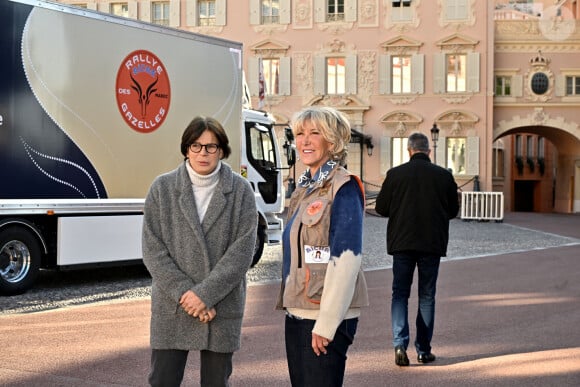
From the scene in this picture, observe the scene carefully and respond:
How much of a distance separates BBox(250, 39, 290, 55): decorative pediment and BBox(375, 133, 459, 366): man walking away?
94.5 feet

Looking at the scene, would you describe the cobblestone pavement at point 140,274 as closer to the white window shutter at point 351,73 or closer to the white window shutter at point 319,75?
the white window shutter at point 351,73

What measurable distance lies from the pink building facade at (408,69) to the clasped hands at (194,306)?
98.4 feet

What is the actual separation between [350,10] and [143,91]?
80.8ft

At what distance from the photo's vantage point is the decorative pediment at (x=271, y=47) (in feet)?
112

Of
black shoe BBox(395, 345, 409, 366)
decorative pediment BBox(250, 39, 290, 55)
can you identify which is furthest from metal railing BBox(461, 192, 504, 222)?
black shoe BBox(395, 345, 409, 366)

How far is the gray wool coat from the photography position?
335cm

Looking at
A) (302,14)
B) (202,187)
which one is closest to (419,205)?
(202,187)

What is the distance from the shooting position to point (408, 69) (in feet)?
111

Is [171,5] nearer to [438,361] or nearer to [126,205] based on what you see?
[126,205]

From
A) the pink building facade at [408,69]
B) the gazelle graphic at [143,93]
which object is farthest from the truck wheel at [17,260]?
the pink building facade at [408,69]

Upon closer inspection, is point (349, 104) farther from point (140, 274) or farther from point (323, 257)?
point (323, 257)

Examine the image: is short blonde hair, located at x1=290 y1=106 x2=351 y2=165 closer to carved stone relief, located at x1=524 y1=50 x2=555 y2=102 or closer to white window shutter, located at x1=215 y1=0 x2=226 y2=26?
white window shutter, located at x1=215 y1=0 x2=226 y2=26

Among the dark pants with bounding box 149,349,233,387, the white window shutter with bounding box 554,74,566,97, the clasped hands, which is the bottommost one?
the dark pants with bounding box 149,349,233,387

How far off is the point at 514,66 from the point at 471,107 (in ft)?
9.81
